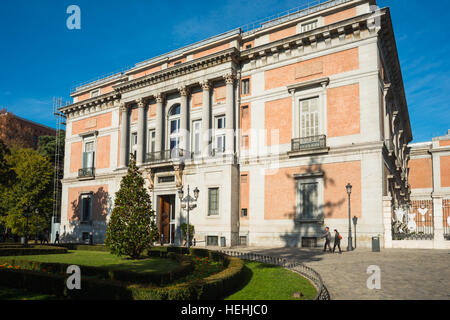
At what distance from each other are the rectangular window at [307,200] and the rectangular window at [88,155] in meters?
24.1

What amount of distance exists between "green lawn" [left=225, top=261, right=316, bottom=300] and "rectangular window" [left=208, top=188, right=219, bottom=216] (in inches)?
498

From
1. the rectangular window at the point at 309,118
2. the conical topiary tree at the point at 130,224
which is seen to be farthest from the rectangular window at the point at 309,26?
the conical topiary tree at the point at 130,224

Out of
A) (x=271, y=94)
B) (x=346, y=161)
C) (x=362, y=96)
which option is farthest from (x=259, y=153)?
(x=362, y=96)

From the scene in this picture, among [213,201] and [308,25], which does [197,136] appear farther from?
[308,25]

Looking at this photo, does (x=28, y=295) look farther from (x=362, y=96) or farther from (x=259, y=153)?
(x=362, y=96)

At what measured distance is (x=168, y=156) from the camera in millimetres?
30625

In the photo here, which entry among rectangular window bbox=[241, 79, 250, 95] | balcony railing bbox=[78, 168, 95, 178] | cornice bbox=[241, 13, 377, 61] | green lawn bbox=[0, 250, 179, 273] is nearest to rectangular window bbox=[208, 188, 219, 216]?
rectangular window bbox=[241, 79, 250, 95]

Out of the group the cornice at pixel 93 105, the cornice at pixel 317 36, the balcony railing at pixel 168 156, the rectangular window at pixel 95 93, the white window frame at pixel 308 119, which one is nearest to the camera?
the cornice at pixel 317 36

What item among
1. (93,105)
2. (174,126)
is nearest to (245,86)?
(174,126)

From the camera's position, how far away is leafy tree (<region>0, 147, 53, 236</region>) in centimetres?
3325

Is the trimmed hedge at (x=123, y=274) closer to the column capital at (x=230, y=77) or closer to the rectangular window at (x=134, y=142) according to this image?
the column capital at (x=230, y=77)

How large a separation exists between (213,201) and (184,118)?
769cm

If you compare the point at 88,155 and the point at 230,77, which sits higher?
the point at 230,77

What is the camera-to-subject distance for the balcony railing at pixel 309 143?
2404 centimetres
